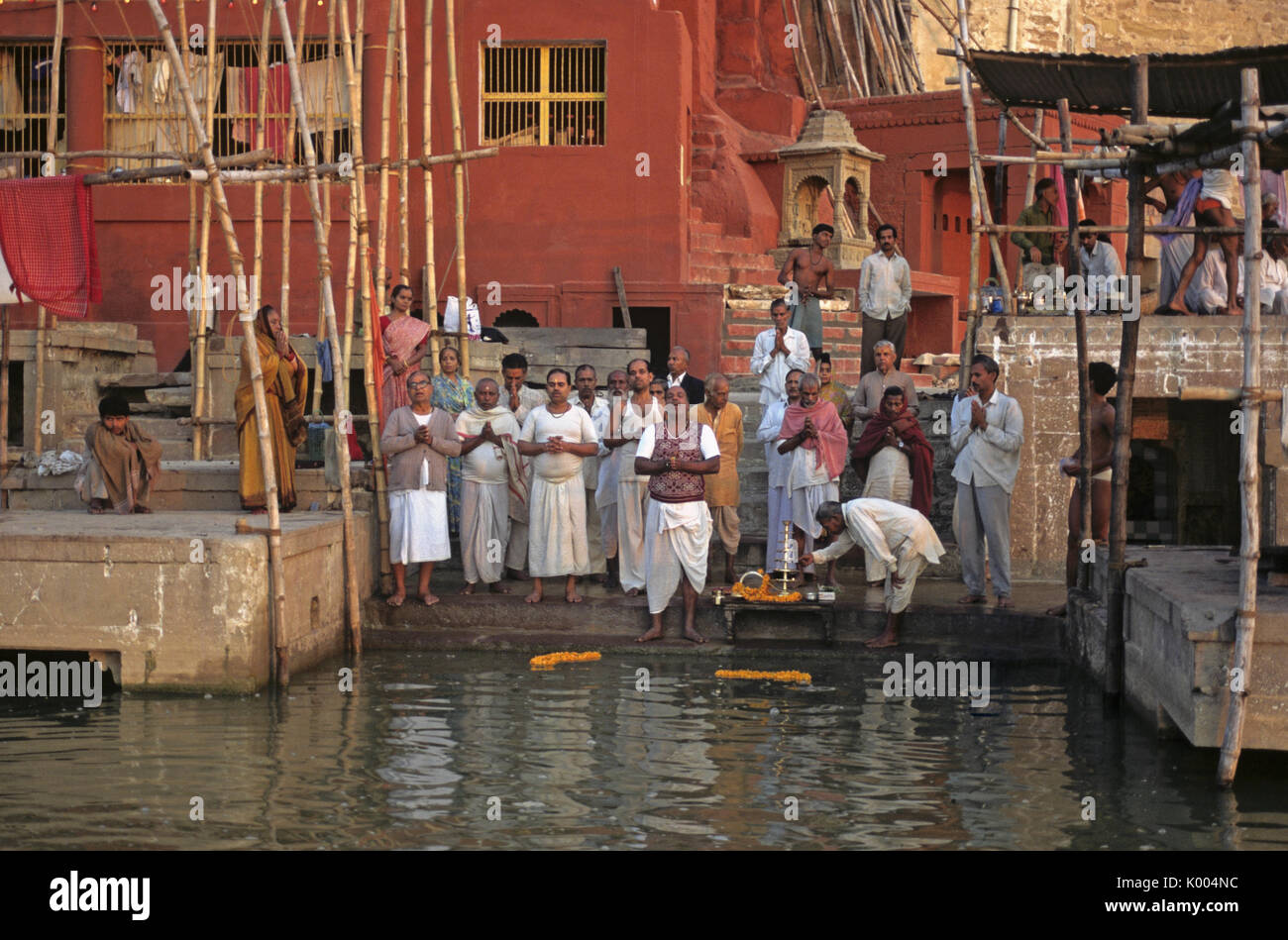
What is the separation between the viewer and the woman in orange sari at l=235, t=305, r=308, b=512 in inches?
384

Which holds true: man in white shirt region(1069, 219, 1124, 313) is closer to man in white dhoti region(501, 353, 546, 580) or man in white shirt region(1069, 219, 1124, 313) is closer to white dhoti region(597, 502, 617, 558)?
white dhoti region(597, 502, 617, 558)

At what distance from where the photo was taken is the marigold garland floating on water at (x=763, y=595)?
31.2 feet

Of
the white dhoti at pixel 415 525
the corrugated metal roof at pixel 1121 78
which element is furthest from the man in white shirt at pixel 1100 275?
the white dhoti at pixel 415 525

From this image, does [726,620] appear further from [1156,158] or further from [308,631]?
[1156,158]

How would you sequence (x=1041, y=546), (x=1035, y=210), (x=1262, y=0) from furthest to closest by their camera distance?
(x=1262, y=0)
(x=1035, y=210)
(x=1041, y=546)

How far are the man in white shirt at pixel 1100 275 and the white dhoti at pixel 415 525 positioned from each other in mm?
4816

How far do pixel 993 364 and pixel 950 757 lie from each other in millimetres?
3262

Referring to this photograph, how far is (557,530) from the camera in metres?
9.99

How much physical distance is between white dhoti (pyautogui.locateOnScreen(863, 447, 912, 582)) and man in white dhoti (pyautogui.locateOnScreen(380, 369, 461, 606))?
105 inches

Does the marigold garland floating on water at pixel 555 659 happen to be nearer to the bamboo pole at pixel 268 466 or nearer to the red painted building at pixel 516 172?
the bamboo pole at pixel 268 466

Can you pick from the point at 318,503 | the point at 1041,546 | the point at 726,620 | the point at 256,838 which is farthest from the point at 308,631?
the point at 1041,546

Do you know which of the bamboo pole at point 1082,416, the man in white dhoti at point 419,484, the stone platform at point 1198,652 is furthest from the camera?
the man in white dhoti at point 419,484
